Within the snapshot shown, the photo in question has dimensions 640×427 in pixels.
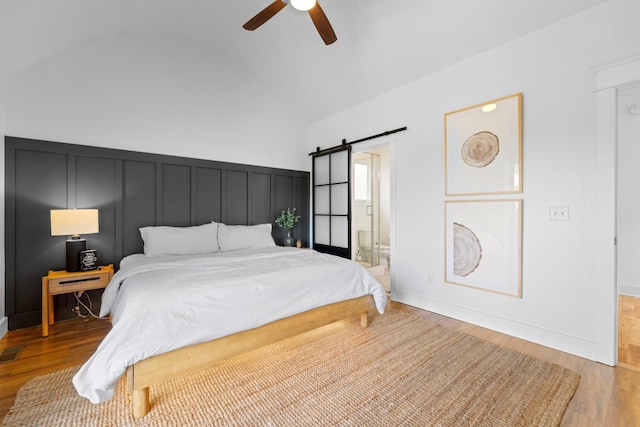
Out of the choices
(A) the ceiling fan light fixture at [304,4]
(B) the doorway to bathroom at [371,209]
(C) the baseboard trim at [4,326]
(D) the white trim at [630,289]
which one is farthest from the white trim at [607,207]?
(C) the baseboard trim at [4,326]

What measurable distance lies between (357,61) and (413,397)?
3.43m

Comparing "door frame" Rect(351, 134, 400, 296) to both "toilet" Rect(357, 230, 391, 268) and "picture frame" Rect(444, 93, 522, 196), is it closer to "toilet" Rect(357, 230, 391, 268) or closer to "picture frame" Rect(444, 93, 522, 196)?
"picture frame" Rect(444, 93, 522, 196)

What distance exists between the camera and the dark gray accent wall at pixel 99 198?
268 centimetres

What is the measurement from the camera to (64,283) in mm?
2605

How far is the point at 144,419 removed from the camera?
4.95 ft

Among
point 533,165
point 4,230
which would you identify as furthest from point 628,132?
point 4,230

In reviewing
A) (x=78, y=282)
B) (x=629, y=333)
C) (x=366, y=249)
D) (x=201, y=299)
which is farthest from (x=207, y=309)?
(x=366, y=249)

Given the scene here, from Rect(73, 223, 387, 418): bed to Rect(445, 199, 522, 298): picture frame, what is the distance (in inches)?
38.1

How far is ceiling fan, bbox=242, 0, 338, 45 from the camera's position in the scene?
6.88ft

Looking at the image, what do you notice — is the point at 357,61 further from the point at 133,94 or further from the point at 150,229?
the point at 150,229

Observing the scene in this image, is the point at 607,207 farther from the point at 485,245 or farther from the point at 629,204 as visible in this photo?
the point at 629,204

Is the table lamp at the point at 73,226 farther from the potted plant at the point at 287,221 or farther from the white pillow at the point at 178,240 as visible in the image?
the potted plant at the point at 287,221

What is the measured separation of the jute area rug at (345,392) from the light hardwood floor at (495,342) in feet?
0.28

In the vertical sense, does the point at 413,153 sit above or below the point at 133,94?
below
